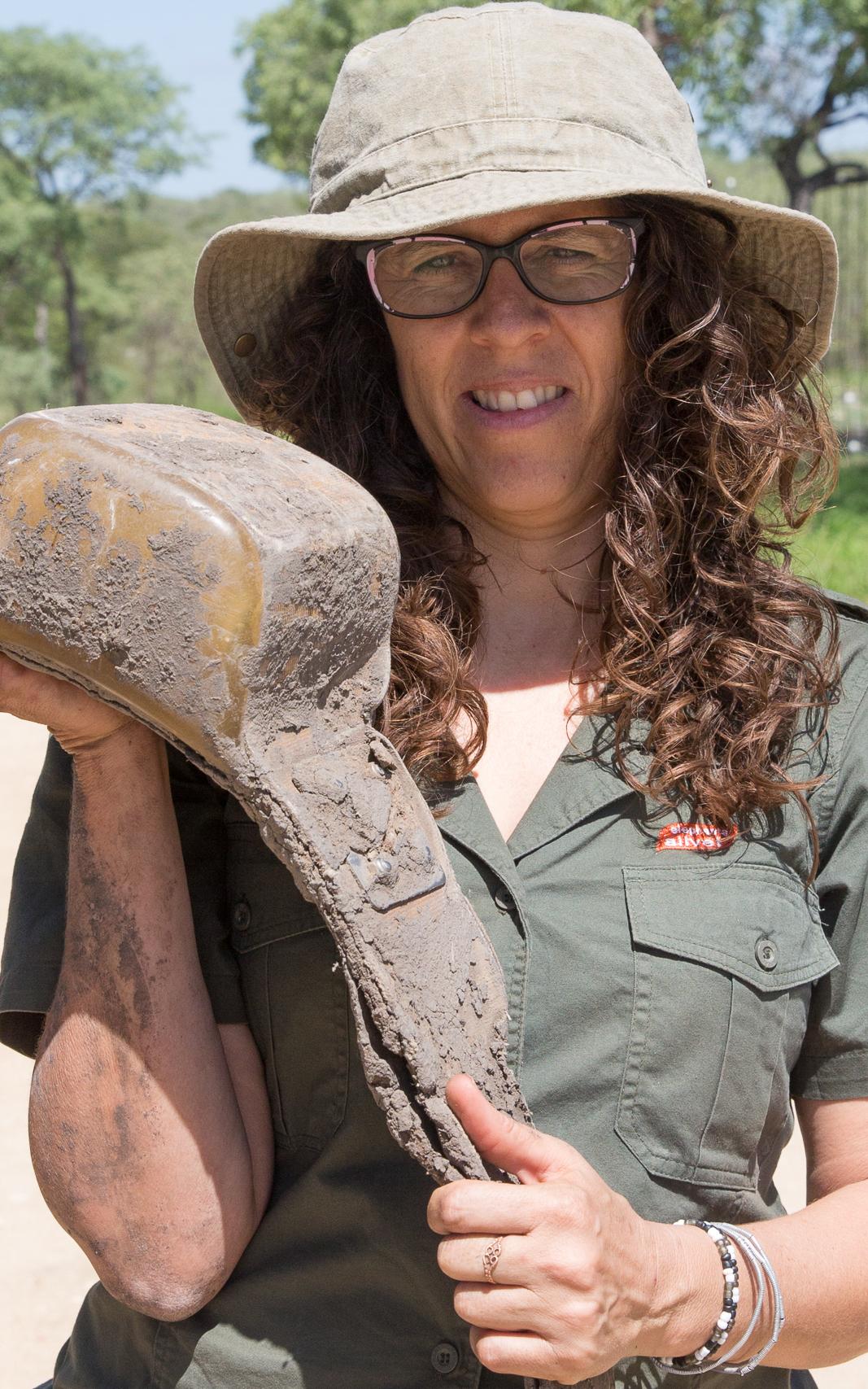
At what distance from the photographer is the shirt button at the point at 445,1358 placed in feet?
4.88

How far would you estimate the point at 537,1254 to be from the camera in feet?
4.07

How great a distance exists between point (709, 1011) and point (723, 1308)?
1.01 ft

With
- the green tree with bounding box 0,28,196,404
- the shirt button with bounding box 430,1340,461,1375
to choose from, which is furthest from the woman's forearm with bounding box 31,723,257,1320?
the green tree with bounding box 0,28,196,404

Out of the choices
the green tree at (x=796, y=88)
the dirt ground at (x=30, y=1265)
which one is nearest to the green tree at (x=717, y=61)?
the green tree at (x=796, y=88)

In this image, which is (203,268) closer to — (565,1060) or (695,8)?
(565,1060)

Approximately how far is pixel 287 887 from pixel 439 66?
1029 millimetres

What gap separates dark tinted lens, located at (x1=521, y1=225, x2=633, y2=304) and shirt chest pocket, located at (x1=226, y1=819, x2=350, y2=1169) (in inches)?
30.3

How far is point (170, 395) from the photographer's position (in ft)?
140

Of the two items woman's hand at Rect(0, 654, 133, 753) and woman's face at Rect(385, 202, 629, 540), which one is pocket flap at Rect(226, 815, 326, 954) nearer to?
woman's hand at Rect(0, 654, 133, 753)

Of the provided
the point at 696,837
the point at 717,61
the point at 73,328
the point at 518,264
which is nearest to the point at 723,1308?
the point at 696,837

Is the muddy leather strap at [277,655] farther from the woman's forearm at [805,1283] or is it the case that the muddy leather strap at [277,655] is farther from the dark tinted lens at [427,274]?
the dark tinted lens at [427,274]

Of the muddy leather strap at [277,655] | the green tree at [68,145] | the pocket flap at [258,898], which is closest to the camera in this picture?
the muddy leather strap at [277,655]

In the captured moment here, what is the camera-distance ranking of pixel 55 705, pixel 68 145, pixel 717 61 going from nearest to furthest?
1. pixel 55 705
2. pixel 717 61
3. pixel 68 145

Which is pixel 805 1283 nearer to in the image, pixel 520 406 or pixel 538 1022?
pixel 538 1022
